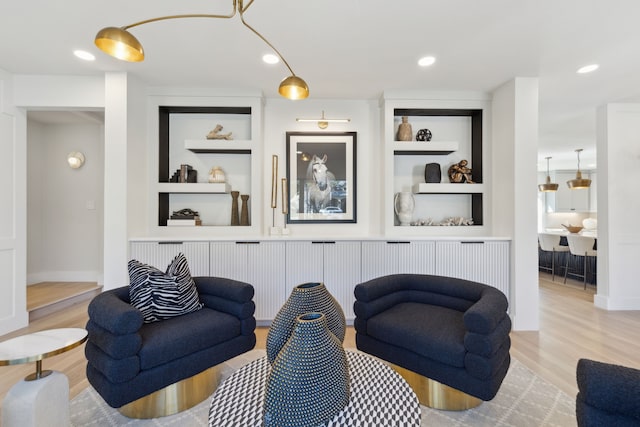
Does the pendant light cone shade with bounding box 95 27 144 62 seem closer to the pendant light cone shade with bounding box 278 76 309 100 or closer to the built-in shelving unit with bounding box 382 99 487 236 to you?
the pendant light cone shade with bounding box 278 76 309 100

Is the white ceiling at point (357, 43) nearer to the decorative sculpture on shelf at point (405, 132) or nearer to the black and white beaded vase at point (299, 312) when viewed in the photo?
the decorative sculpture on shelf at point (405, 132)

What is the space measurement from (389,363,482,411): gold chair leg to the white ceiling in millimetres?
2545

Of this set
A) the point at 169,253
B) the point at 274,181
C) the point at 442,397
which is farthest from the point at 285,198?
the point at 442,397

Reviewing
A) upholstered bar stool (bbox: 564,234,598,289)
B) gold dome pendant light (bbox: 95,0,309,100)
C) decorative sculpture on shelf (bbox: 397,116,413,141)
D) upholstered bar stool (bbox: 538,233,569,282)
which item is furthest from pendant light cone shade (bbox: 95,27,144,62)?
upholstered bar stool (bbox: 538,233,569,282)

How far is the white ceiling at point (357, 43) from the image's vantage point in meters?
2.15

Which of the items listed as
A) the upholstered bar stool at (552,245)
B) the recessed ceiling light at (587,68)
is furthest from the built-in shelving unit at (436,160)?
the upholstered bar stool at (552,245)

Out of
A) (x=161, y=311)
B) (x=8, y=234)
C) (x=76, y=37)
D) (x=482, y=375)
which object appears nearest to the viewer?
(x=482, y=375)

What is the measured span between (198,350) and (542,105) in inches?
192

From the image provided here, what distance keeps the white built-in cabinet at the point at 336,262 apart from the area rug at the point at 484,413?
135 centimetres

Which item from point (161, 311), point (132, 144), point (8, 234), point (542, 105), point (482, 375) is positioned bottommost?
point (482, 375)

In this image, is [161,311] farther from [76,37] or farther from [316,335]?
[76,37]

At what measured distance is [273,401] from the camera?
1086mm

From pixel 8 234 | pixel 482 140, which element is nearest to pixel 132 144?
pixel 8 234

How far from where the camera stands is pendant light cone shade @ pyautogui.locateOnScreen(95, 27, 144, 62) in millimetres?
1447
